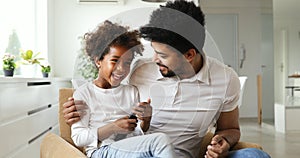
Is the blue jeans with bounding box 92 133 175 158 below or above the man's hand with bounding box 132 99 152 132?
below

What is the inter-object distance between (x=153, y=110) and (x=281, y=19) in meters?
4.47

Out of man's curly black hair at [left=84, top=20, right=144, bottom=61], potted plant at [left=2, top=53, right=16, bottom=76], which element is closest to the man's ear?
man's curly black hair at [left=84, top=20, right=144, bottom=61]

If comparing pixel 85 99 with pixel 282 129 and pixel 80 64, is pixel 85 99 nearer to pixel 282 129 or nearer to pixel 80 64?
pixel 80 64

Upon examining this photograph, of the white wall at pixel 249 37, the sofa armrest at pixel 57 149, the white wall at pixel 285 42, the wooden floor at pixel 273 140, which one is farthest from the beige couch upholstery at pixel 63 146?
the white wall at pixel 249 37

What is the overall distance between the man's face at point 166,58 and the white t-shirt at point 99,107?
112 millimetres

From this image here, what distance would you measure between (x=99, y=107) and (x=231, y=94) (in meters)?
0.39

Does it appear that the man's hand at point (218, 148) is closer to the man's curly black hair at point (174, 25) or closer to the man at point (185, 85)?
the man at point (185, 85)

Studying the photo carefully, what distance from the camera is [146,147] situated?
0.94m

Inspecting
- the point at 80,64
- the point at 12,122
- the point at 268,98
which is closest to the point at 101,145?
the point at 80,64

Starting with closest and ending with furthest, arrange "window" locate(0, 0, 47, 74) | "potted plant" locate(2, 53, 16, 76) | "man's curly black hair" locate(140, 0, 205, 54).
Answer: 1. "man's curly black hair" locate(140, 0, 205, 54)
2. "potted plant" locate(2, 53, 16, 76)
3. "window" locate(0, 0, 47, 74)

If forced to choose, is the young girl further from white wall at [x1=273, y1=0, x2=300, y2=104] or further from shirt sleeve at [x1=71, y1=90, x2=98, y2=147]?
white wall at [x1=273, y1=0, x2=300, y2=104]

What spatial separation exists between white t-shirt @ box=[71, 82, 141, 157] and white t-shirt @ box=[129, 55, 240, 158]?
0.27 ft

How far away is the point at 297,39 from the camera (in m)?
4.97

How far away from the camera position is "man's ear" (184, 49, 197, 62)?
0.94 meters
